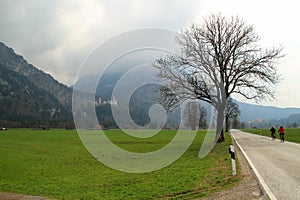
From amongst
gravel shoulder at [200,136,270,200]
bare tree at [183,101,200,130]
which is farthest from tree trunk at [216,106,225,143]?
gravel shoulder at [200,136,270,200]

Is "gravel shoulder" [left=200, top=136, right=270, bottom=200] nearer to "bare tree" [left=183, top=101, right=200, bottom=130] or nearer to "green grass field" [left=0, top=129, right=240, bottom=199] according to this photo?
"green grass field" [left=0, top=129, right=240, bottom=199]

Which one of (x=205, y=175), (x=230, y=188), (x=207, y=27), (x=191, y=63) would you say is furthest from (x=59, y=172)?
(x=207, y=27)

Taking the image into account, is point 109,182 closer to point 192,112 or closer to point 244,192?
point 244,192

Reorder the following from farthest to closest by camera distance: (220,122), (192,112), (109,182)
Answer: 1. (192,112)
2. (220,122)
3. (109,182)

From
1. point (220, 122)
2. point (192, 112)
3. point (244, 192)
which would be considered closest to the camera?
point (244, 192)

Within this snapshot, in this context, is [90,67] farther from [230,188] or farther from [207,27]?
[207,27]

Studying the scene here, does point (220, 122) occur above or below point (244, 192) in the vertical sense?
above

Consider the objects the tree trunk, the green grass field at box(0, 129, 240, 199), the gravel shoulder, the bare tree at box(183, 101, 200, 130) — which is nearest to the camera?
the gravel shoulder

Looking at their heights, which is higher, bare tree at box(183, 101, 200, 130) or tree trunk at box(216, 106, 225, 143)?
bare tree at box(183, 101, 200, 130)

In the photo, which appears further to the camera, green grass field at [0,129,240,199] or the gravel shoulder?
green grass field at [0,129,240,199]

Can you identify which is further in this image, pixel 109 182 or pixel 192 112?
pixel 192 112

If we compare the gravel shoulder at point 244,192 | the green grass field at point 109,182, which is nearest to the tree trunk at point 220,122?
the green grass field at point 109,182

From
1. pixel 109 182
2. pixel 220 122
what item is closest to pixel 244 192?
pixel 109 182

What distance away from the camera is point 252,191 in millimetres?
10180
